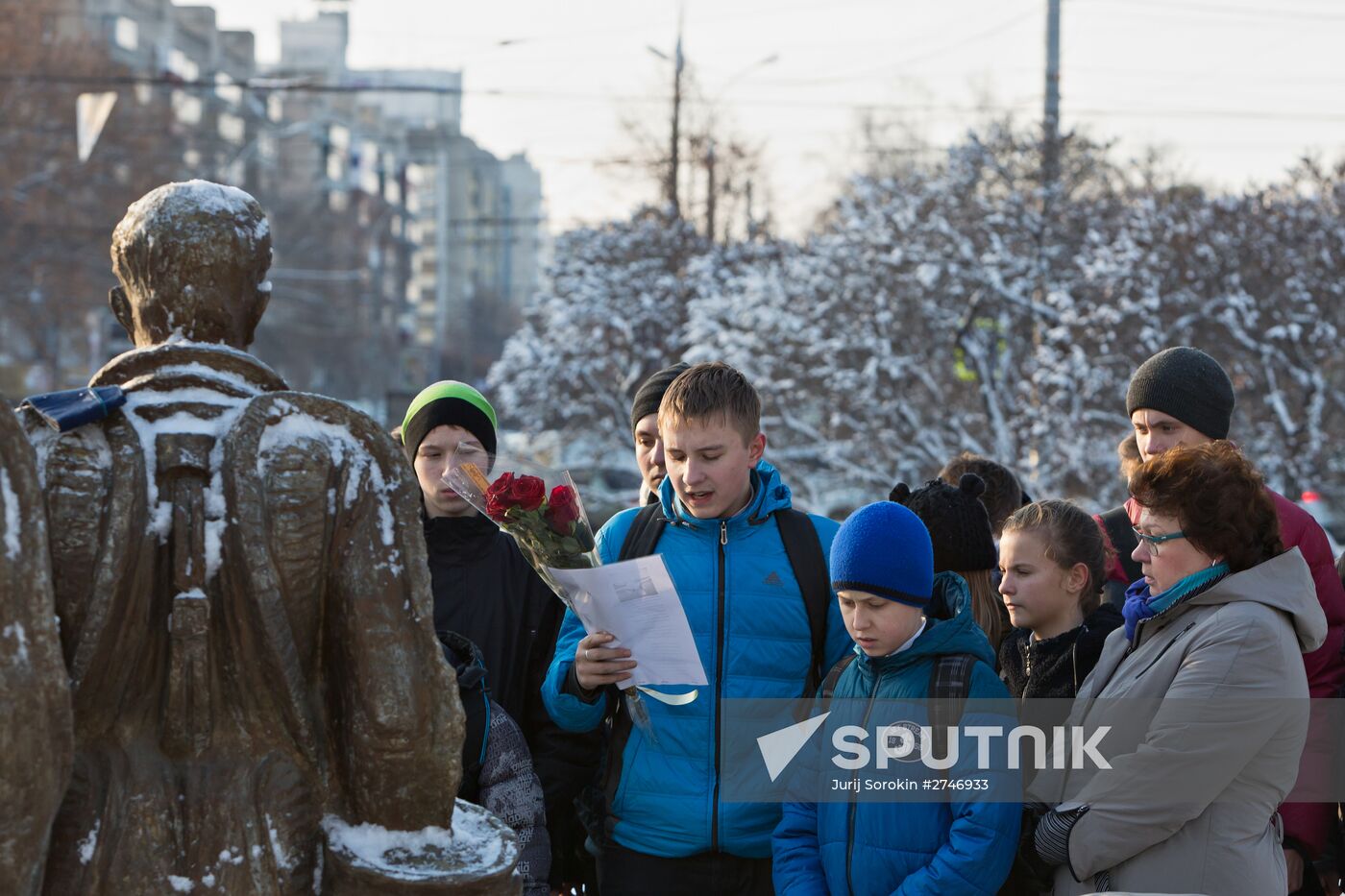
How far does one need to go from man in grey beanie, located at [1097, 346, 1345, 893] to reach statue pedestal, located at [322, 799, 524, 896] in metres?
2.08

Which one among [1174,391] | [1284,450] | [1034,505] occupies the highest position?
[1174,391]

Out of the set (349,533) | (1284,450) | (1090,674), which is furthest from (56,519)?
(1284,450)

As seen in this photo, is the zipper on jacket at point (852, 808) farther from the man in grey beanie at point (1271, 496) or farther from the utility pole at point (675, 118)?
the utility pole at point (675, 118)

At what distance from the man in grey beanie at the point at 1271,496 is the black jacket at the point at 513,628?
163cm

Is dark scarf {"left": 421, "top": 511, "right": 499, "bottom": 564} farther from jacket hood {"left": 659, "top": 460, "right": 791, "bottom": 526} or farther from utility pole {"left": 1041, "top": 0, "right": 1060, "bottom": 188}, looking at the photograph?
utility pole {"left": 1041, "top": 0, "right": 1060, "bottom": 188}

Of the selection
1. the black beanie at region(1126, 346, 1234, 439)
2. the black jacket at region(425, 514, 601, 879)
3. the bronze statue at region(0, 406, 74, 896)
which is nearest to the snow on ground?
the bronze statue at region(0, 406, 74, 896)

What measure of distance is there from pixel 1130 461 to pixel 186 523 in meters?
3.35

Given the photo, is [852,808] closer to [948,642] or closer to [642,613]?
[948,642]

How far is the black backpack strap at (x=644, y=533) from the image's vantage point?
12.1 ft

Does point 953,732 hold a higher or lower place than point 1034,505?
lower

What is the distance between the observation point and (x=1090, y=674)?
3.57m

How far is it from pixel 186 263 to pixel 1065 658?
8.20 ft

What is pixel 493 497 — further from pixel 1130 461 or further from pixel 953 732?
pixel 1130 461

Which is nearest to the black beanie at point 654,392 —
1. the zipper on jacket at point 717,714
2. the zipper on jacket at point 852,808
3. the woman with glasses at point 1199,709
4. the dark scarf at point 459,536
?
the dark scarf at point 459,536
